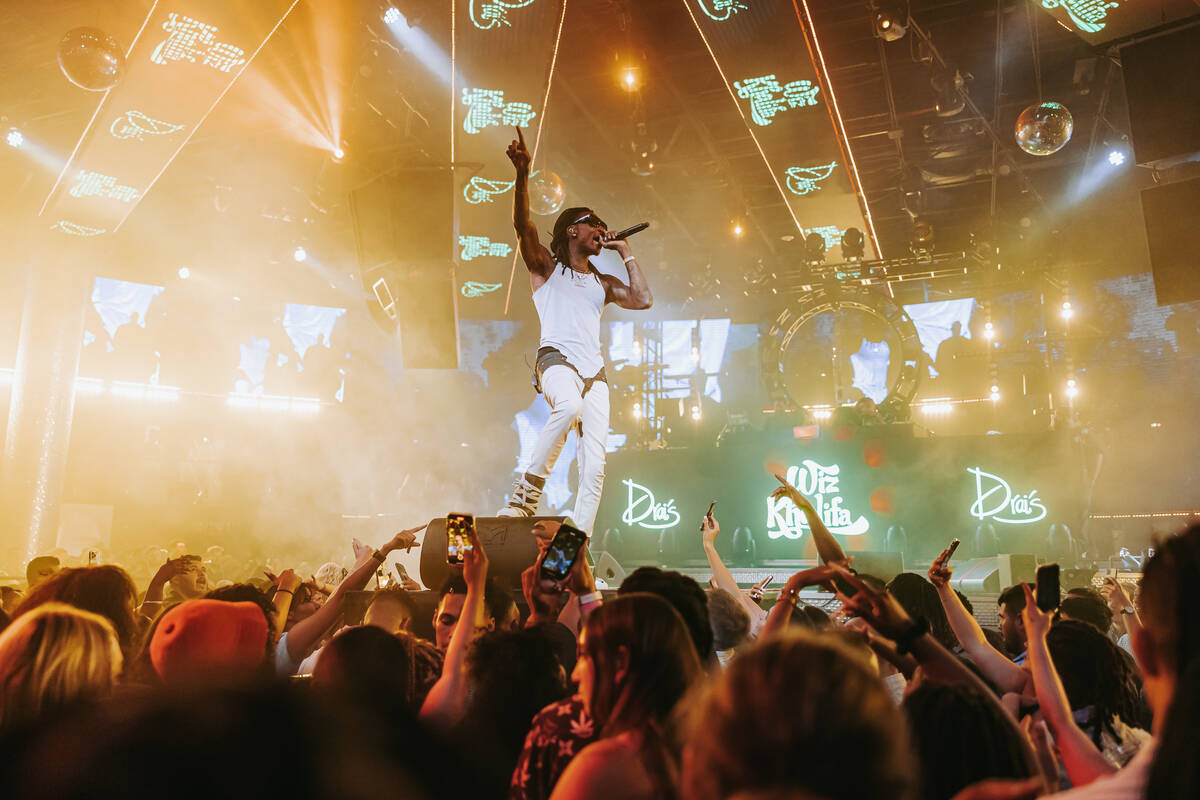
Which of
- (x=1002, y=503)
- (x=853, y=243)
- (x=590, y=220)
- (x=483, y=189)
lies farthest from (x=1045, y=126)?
(x=483, y=189)

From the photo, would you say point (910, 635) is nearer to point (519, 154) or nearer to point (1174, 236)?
point (519, 154)

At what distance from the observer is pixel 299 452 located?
20484 mm

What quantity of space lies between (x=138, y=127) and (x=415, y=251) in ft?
11.8

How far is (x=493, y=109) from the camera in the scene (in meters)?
9.15

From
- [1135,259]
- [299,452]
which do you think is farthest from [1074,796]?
[1135,259]

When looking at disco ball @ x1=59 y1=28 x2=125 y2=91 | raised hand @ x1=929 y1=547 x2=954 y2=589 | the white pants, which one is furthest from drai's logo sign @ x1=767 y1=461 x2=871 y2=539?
disco ball @ x1=59 y1=28 x2=125 y2=91

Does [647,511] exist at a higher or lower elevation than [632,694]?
higher

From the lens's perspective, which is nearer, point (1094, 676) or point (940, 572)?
point (1094, 676)

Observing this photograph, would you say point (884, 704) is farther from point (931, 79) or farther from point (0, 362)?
point (0, 362)

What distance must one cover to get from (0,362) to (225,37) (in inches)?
479

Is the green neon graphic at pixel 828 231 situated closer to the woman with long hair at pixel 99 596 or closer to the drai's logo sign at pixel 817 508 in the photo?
the drai's logo sign at pixel 817 508

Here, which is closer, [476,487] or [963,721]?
[963,721]

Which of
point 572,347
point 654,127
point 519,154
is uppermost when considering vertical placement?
point 654,127

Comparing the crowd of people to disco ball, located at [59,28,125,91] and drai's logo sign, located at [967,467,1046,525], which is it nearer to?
disco ball, located at [59,28,125,91]
